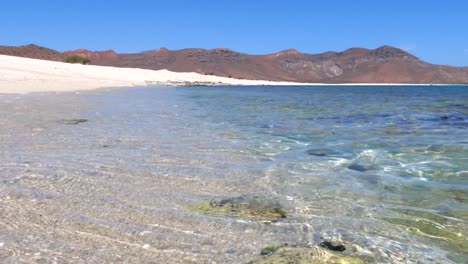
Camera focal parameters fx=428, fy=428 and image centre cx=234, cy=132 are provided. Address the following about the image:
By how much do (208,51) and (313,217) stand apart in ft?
648

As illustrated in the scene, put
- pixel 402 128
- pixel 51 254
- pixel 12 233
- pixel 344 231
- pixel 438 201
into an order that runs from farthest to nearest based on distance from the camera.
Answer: pixel 402 128 → pixel 438 201 → pixel 344 231 → pixel 12 233 → pixel 51 254

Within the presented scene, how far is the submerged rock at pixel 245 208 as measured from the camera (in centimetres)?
355

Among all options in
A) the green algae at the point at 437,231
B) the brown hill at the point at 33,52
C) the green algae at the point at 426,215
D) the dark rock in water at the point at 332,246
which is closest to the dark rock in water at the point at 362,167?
the green algae at the point at 426,215

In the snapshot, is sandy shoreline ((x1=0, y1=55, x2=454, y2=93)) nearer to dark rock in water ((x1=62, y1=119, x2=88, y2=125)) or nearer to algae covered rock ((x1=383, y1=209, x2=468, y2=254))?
dark rock in water ((x1=62, y1=119, x2=88, y2=125))

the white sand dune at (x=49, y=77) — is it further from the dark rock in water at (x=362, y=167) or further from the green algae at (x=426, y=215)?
the green algae at (x=426, y=215)

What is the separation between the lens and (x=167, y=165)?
5355mm

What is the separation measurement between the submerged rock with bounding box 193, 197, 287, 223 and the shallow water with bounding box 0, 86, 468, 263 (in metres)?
0.07

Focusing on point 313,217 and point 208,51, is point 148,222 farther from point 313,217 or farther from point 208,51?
point 208,51

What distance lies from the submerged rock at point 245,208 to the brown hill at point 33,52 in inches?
2635

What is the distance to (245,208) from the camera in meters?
3.73

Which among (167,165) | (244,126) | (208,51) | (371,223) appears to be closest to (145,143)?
(167,165)

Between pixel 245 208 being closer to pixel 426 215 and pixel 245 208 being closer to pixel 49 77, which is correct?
pixel 426 215

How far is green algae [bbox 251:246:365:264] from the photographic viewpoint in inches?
101

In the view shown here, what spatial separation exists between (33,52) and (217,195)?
→ 72070 millimetres
